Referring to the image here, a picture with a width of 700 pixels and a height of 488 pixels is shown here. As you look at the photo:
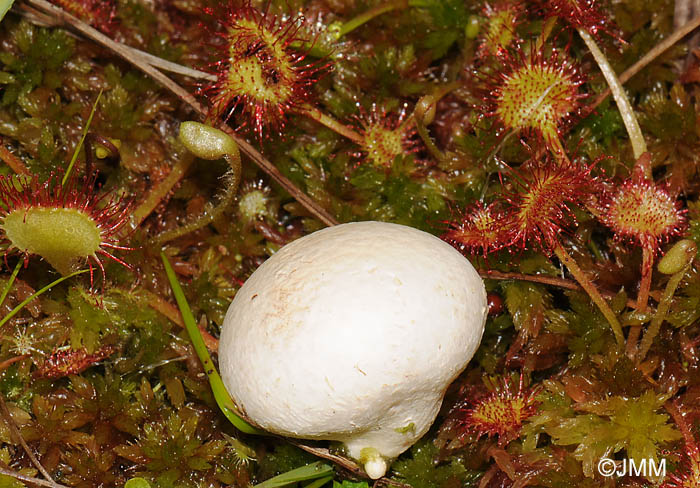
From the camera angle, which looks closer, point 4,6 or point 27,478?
point 27,478

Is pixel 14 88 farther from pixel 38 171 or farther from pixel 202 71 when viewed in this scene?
pixel 202 71

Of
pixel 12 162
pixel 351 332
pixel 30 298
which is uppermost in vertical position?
pixel 12 162

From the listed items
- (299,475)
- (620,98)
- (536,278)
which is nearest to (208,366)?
(299,475)

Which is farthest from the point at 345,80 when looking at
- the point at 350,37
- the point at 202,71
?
the point at 202,71

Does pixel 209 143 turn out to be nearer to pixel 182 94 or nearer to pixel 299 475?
pixel 182 94

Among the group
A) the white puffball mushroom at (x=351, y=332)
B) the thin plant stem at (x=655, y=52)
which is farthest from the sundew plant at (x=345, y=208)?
the white puffball mushroom at (x=351, y=332)

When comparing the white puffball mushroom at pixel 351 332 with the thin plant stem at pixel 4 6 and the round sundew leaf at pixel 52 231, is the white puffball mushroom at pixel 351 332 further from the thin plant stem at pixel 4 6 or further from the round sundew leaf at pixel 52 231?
the thin plant stem at pixel 4 6
